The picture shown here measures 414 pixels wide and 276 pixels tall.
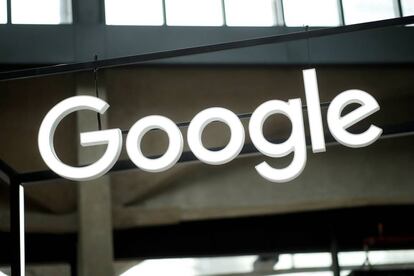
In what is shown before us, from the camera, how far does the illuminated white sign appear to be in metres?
7.47

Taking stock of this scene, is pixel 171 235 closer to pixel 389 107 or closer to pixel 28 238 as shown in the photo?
pixel 28 238

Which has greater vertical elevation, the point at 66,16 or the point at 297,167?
the point at 66,16

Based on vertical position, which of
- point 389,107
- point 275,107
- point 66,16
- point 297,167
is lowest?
point 297,167

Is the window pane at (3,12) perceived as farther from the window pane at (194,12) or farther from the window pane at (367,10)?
the window pane at (367,10)

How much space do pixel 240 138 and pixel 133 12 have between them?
528 centimetres

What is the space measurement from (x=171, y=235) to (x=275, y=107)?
6.03 metres

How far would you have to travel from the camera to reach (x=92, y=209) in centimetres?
→ 1223

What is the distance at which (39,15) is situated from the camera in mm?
12188

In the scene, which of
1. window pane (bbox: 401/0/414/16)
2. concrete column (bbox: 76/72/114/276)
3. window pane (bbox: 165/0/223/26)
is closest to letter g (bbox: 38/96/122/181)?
concrete column (bbox: 76/72/114/276)

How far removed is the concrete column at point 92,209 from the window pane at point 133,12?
0.90 m

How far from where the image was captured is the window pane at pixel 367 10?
13.0 m

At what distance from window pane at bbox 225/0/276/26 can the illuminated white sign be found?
16.5 feet

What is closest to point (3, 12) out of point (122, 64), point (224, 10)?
point (224, 10)

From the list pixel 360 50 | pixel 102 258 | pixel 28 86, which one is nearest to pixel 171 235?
pixel 102 258
